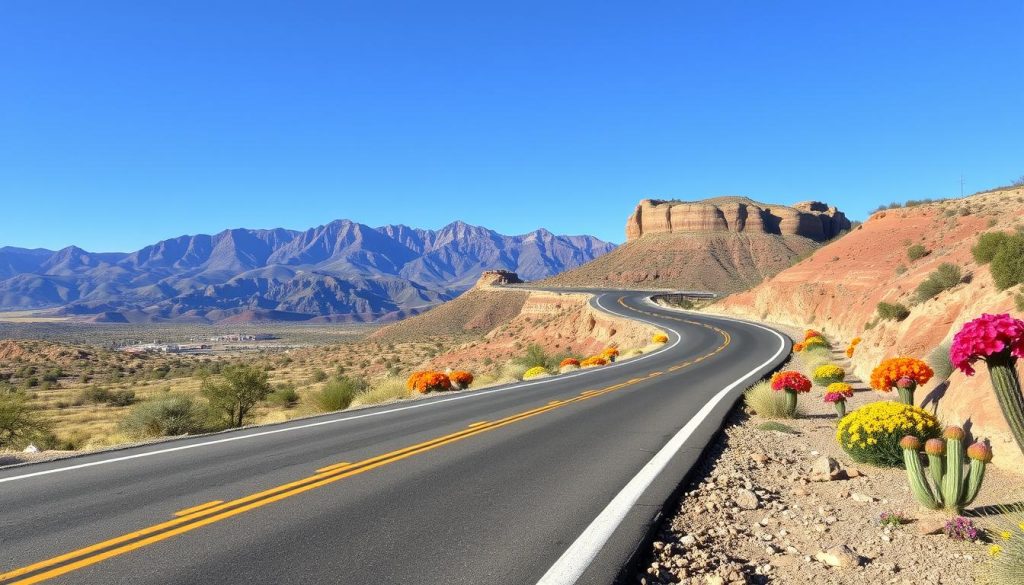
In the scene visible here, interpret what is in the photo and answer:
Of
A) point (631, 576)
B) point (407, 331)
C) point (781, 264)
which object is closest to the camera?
point (631, 576)

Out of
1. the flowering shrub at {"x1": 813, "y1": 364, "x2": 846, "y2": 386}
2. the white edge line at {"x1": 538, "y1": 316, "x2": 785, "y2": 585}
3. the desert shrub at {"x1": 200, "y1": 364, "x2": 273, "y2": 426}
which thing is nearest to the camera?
the white edge line at {"x1": 538, "y1": 316, "x2": 785, "y2": 585}

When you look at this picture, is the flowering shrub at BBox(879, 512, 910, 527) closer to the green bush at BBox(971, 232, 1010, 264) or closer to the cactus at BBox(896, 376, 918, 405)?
the cactus at BBox(896, 376, 918, 405)

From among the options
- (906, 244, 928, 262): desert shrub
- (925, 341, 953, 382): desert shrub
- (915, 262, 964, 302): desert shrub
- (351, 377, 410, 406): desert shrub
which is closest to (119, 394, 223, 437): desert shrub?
(351, 377, 410, 406): desert shrub

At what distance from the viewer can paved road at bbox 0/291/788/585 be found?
183 inches

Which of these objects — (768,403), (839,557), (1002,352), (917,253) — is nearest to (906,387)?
(768,403)

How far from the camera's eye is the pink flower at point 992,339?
18.4ft

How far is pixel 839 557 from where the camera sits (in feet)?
16.4

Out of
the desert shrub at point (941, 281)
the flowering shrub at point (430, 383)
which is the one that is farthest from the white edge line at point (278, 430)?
the desert shrub at point (941, 281)

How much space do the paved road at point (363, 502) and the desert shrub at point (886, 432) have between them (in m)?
2.07

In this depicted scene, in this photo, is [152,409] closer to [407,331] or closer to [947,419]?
[947,419]

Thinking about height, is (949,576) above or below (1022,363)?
below

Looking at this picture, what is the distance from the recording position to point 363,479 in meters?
7.10

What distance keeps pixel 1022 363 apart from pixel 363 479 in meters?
8.48

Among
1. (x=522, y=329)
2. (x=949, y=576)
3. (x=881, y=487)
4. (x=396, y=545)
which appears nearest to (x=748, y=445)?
(x=881, y=487)
